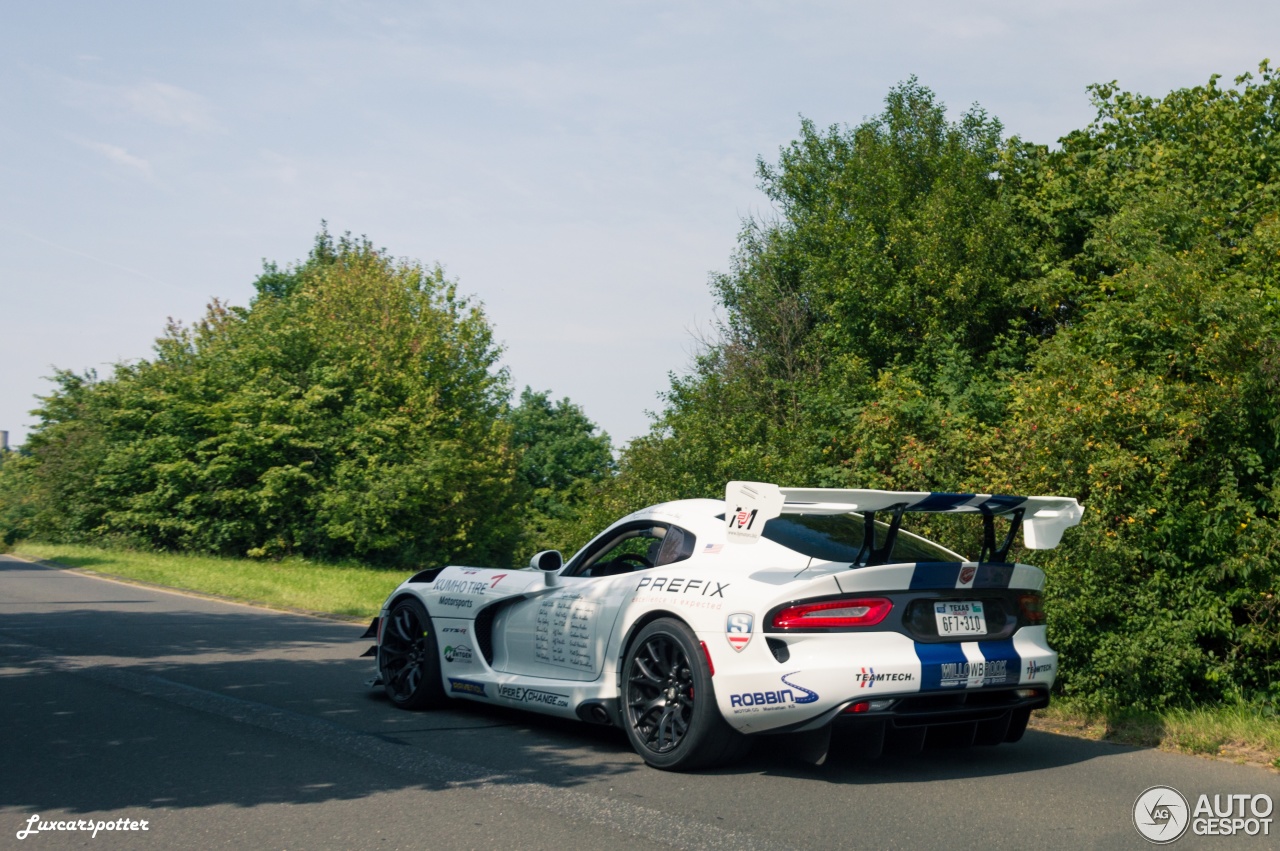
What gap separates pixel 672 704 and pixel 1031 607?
201 centimetres

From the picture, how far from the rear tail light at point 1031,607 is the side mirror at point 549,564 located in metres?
2.74

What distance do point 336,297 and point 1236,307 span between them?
142ft

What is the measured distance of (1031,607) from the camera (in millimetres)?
6211

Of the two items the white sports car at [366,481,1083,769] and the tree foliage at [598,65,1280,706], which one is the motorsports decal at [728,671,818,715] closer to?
the white sports car at [366,481,1083,769]

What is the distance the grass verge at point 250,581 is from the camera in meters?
17.1

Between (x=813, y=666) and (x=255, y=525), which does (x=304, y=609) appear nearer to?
(x=813, y=666)

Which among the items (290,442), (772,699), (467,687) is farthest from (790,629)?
(290,442)

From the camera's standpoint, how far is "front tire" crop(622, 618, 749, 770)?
18.6ft

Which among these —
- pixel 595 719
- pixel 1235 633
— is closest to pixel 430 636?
pixel 595 719

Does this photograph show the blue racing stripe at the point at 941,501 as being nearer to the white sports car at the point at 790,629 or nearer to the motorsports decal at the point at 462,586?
the white sports car at the point at 790,629

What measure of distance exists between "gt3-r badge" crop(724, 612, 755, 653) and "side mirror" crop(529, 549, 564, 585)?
175cm

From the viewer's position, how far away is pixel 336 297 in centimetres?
5025

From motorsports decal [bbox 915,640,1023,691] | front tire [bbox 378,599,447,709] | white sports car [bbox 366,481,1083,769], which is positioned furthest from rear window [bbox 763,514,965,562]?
front tire [bbox 378,599,447,709]

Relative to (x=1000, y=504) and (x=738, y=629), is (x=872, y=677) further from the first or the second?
(x=1000, y=504)
